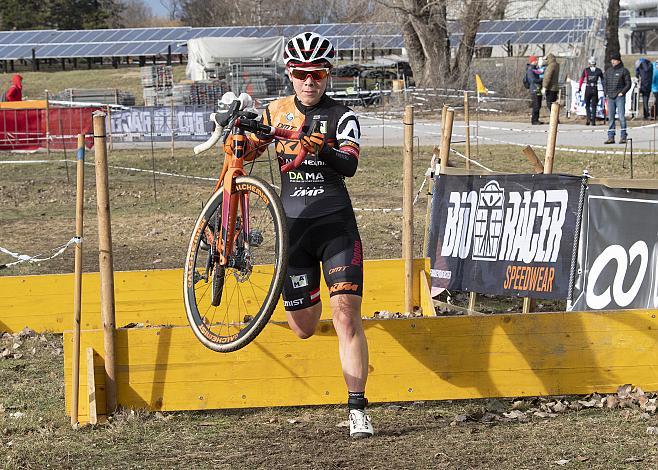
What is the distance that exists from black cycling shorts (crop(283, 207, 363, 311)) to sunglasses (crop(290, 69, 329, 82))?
0.82 meters

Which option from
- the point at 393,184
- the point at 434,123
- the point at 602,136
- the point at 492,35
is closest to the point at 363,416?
the point at 393,184

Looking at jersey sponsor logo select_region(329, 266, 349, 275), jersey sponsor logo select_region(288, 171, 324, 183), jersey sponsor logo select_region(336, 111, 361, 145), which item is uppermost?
jersey sponsor logo select_region(336, 111, 361, 145)

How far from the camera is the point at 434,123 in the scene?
33438 mm

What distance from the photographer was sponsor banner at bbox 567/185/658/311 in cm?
863

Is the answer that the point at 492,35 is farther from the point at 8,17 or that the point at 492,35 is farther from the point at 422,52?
the point at 8,17

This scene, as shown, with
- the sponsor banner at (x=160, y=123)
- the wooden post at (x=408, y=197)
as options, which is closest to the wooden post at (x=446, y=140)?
the wooden post at (x=408, y=197)

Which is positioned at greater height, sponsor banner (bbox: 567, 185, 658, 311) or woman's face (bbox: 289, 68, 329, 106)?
woman's face (bbox: 289, 68, 329, 106)

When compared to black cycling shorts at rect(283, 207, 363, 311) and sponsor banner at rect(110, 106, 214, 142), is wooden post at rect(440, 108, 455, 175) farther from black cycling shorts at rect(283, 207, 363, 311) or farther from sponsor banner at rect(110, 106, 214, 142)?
sponsor banner at rect(110, 106, 214, 142)

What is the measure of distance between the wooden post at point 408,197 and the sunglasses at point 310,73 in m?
1.94

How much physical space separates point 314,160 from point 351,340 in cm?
110

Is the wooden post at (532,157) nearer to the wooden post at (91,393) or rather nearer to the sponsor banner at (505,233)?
the sponsor banner at (505,233)

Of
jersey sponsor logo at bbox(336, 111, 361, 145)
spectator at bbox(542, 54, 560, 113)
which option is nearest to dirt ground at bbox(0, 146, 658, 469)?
jersey sponsor logo at bbox(336, 111, 361, 145)

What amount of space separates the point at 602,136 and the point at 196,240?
2293cm

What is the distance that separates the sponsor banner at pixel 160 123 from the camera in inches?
1225
